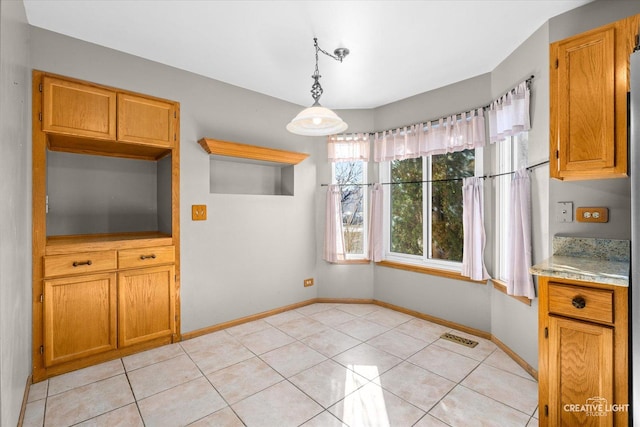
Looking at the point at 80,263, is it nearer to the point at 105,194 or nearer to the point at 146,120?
the point at 105,194

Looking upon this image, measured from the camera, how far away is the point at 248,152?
10.2 feet

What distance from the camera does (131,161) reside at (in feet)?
9.82

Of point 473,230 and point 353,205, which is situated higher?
point 353,205

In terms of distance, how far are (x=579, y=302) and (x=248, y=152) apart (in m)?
2.86

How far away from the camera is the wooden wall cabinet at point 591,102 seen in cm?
160

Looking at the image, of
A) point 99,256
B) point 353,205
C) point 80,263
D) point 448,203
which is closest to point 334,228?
point 353,205

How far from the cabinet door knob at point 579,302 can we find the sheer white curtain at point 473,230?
4.75ft

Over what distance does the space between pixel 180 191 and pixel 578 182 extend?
3.24 m

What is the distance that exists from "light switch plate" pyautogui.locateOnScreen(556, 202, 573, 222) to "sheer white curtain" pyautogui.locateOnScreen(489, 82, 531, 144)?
2.25 ft

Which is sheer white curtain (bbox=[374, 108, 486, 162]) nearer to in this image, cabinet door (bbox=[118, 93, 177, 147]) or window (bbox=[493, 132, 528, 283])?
window (bbox=[493, 132, 528, 283])

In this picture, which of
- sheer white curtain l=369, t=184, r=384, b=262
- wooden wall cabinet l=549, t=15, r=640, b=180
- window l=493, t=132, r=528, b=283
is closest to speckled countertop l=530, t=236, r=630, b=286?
wooden wall cabinet l=549, t=15, r=640, b=180

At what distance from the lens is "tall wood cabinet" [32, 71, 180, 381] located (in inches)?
85.7

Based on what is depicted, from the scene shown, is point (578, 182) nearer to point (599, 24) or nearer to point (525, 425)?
point (599, 24)

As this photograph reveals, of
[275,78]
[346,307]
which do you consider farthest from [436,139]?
[346,307]
